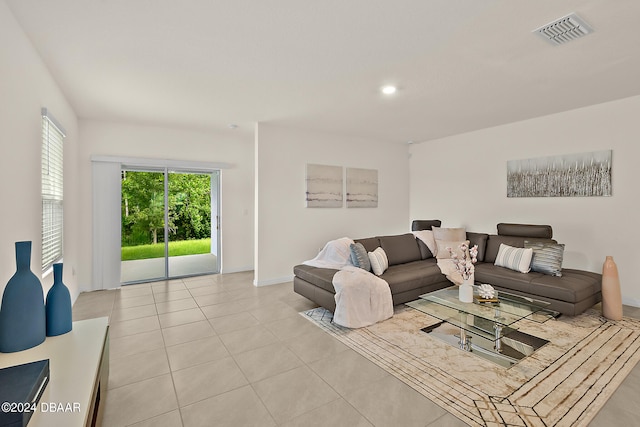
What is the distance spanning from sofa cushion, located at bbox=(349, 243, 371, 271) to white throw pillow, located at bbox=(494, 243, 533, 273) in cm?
191

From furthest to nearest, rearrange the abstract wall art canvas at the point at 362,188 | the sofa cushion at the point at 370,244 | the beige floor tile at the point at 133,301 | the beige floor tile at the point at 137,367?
the abstract wall art canvas at the point at 362,188 → the sofa cushion at the point at 370,244 → the beige floor tile at the point at 133,301 → the beige floor tile at the point at 137,367

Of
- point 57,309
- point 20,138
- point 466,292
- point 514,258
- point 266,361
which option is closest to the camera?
point 57,309

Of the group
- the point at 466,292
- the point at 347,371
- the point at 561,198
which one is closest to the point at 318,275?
the point at 347,371

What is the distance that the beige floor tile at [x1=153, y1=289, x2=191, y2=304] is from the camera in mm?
4293

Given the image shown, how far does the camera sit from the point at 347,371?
2.42m

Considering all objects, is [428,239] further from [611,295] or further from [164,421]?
[164,421]

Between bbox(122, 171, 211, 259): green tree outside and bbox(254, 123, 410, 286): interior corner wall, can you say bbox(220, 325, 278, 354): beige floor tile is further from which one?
bbox(122, 171, 211, 259): green tree outside

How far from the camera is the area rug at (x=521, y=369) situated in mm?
1946

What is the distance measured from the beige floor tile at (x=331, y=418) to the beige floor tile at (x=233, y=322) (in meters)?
1.56

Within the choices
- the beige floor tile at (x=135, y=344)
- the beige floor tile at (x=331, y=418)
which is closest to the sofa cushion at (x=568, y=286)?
the beige floor tile at (x=331, y=418)

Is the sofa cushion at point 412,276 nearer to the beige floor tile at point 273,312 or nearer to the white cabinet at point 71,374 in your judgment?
the beige floor tile at point 273,312

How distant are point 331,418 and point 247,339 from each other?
4.48 ft

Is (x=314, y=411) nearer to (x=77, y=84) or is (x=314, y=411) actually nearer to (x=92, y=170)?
(x=77, y=84)

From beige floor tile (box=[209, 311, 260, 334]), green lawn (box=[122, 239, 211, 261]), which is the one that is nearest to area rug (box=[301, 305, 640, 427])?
beige floor tile (box=[209, 311, 260, 334])
